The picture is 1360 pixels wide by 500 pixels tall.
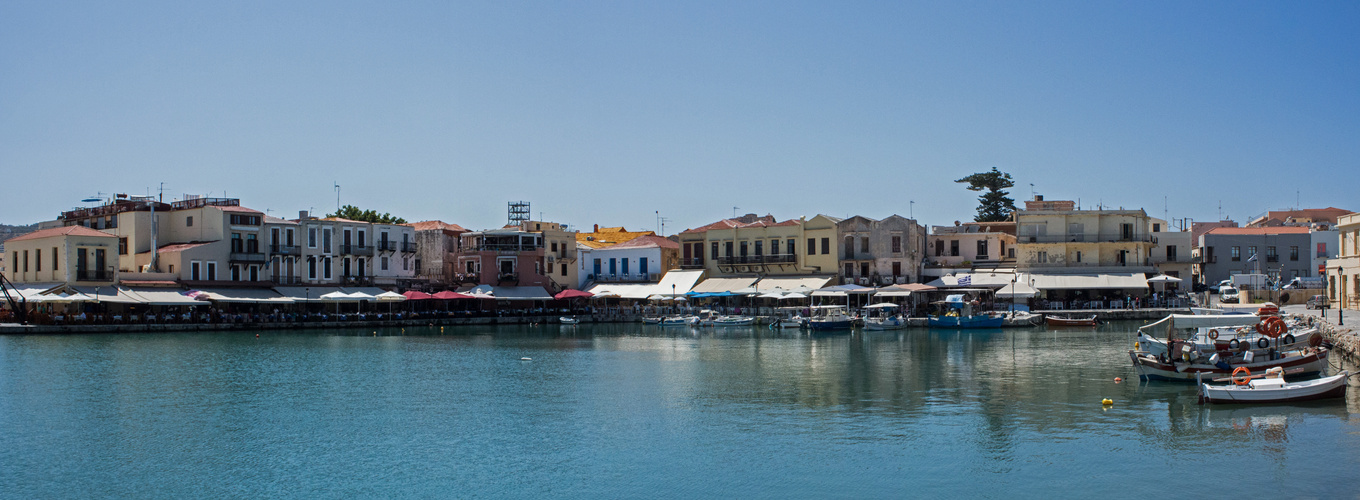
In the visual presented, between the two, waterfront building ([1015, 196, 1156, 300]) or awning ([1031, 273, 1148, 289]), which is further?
waterfront building ([1015, 196, 1156, 300])

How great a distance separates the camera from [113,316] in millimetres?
54312

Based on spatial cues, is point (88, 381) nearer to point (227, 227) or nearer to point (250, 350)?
point (250, 350)

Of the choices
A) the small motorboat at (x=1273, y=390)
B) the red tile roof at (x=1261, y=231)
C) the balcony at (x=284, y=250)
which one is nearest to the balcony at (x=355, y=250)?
the balcony at (x=284, y=250)

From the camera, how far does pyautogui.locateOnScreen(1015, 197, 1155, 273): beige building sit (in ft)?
211

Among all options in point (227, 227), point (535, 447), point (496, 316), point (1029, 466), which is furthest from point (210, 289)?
point (1029, 466)

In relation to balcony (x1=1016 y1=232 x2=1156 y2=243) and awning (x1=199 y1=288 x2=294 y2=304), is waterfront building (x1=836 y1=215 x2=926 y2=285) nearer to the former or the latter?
balcony (x1=1016 y1=232 x2=1156 y2=243)

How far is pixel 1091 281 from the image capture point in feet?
203

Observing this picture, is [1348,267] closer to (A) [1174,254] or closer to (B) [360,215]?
(A) [1174,254]

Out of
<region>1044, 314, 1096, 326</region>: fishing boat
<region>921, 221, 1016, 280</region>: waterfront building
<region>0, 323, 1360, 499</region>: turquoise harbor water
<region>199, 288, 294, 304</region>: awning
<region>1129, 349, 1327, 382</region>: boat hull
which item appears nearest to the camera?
<region>0, 323, 1360, 499</region>: turquoise harbor water

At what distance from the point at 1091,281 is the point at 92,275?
54.2 metres

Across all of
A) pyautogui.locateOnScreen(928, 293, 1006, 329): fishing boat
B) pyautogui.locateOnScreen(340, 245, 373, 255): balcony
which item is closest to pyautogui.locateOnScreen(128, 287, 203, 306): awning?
pyautogui.locateOnScreen(340, 245, 373, 255): balcony

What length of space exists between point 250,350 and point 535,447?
86.0 feet

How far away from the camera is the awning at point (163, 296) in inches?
2148

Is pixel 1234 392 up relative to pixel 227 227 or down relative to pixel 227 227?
down
